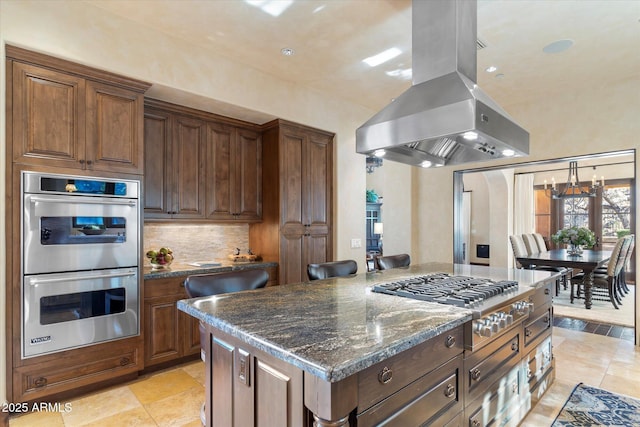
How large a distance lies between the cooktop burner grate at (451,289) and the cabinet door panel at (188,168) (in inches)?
90.8

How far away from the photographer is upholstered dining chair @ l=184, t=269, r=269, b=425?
2.06 meters

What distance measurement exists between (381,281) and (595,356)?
8.79ft

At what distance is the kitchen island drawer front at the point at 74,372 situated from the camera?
2.39 metres

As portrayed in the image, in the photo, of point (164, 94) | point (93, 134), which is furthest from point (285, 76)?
point (93, 134)

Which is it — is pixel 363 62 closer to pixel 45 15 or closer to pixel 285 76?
pixel 285 76

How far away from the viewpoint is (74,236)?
2.59m

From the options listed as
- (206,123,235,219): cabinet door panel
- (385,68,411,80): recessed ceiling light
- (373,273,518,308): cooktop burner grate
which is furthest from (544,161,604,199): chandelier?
(206,123,235,219): cabinet door panel

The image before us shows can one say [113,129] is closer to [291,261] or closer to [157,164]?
[157,164]

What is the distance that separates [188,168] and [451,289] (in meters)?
2.83

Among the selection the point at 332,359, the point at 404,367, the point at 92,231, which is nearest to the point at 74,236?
the point at 92,231

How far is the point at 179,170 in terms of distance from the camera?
3.54 m

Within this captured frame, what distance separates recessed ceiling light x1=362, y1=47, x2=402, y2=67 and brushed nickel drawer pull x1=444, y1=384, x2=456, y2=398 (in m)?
2.90

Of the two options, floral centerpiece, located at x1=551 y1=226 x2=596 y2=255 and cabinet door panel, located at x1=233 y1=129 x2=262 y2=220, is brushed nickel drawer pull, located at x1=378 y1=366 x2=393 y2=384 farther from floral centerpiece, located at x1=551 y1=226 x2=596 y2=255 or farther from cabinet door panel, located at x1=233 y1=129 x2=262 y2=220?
floral centerpiece, located at x1=551 y1=226 x2=596 y2=255

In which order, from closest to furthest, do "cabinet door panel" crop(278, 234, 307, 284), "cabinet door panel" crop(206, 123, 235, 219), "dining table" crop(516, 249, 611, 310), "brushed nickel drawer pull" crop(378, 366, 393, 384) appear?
"brushed nickel drawer pull" crop(378, 366, 393, 384)
"cabinet door panel" crop(206, 123, 235, 219)
"cabinet door panel" crop(278, 234, 307, 284)
"dining table" crop(516, 249, 611, 310)
